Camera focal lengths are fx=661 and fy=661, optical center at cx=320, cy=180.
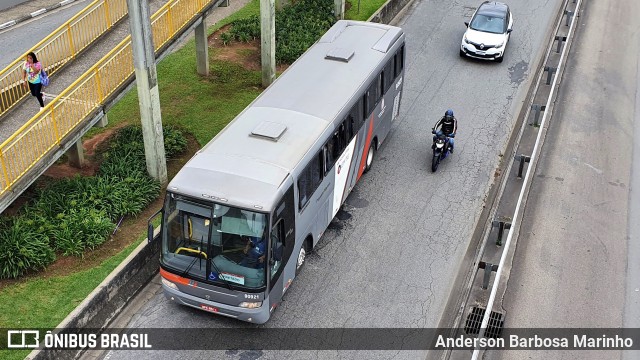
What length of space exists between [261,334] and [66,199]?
5.80 meters

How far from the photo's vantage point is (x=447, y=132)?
17.6m

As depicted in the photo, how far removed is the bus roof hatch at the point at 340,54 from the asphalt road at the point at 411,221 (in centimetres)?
326

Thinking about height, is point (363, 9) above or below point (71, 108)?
below

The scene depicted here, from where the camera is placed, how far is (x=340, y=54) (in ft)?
54.3

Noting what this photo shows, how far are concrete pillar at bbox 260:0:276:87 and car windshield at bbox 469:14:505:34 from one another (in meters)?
7.57

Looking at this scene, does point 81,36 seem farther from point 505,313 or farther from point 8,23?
point 505,313

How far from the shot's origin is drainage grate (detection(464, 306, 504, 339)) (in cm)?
1296

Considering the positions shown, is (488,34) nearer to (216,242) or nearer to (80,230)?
(216,242)

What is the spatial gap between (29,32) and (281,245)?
17.6 meters

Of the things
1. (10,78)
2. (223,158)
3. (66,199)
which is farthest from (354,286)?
(10,78)

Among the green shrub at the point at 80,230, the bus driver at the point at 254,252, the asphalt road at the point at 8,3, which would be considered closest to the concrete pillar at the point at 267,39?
the green shrub at the point at 80,230

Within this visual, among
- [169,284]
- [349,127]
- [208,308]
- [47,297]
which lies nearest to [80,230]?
[47,297]

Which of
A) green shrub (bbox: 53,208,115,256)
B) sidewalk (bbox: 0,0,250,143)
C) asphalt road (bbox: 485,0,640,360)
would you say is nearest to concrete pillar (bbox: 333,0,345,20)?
sidewalk (bbox: 0,0,250,143)

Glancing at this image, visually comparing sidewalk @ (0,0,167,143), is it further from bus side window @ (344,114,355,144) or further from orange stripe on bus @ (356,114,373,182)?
orange stripe on bus @ (356,114,373,182)
